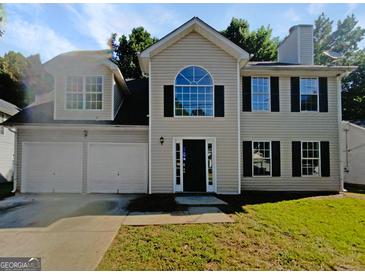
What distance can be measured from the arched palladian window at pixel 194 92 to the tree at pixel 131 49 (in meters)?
15.4

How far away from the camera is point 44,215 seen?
7.52m

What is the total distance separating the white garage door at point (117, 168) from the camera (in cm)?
1098

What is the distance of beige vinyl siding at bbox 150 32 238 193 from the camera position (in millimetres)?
10562

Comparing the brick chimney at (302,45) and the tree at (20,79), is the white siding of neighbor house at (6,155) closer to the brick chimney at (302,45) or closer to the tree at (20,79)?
the tree at (20,79)

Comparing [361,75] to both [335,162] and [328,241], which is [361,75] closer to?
[335,162]

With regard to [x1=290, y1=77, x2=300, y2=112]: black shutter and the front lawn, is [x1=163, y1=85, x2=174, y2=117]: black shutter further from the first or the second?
[x1=290, y1=77, x2=300, y2=112]: black shutter

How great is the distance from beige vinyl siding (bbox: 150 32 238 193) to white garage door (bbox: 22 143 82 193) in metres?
3.40

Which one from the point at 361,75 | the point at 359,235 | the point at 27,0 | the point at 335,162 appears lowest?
the point at 359,235

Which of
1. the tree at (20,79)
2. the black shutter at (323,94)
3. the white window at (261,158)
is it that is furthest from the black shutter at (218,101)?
the tree at (20,79)

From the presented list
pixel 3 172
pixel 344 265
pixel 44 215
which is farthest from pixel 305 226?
pixel 3 172

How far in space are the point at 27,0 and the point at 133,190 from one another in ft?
24.7

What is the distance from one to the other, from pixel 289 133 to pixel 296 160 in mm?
1245

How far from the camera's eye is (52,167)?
1098 cm

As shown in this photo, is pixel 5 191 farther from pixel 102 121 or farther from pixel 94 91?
pixel 94 91
